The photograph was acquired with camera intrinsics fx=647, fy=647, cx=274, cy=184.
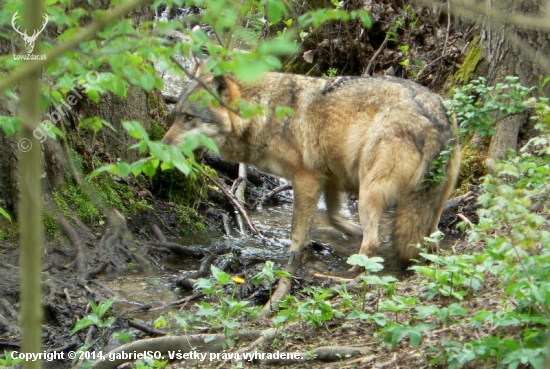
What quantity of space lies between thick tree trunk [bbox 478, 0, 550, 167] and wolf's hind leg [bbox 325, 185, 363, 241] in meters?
1.79

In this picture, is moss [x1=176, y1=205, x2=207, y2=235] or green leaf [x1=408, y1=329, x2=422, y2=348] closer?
green leaf [x1=408, y1=329, x2=422, y2=348]

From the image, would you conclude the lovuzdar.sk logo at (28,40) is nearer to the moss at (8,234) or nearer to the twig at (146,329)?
the twig at (146,329)

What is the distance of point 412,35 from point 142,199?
5.68 m

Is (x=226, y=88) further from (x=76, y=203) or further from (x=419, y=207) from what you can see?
(x=419, y=207)

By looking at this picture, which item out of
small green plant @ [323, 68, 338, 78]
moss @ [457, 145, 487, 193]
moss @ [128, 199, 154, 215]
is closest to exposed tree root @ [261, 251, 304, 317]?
moss @ [128, 199, 154, 215]

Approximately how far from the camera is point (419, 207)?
623cm

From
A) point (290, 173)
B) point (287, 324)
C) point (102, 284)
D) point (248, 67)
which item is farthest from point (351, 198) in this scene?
point (248, 67)

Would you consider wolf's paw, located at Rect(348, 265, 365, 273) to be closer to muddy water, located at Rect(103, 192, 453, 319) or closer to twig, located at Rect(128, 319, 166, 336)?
muddy water, located at Rect(103, 192, 453, 319)

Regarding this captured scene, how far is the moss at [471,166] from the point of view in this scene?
798cm

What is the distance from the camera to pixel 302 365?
4258mm

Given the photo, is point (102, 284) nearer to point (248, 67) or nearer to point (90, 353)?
point (90, 353)

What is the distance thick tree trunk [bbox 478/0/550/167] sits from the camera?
715 centimetres

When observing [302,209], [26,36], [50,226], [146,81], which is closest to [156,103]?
[50,226]

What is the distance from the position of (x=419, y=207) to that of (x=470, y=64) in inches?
125
